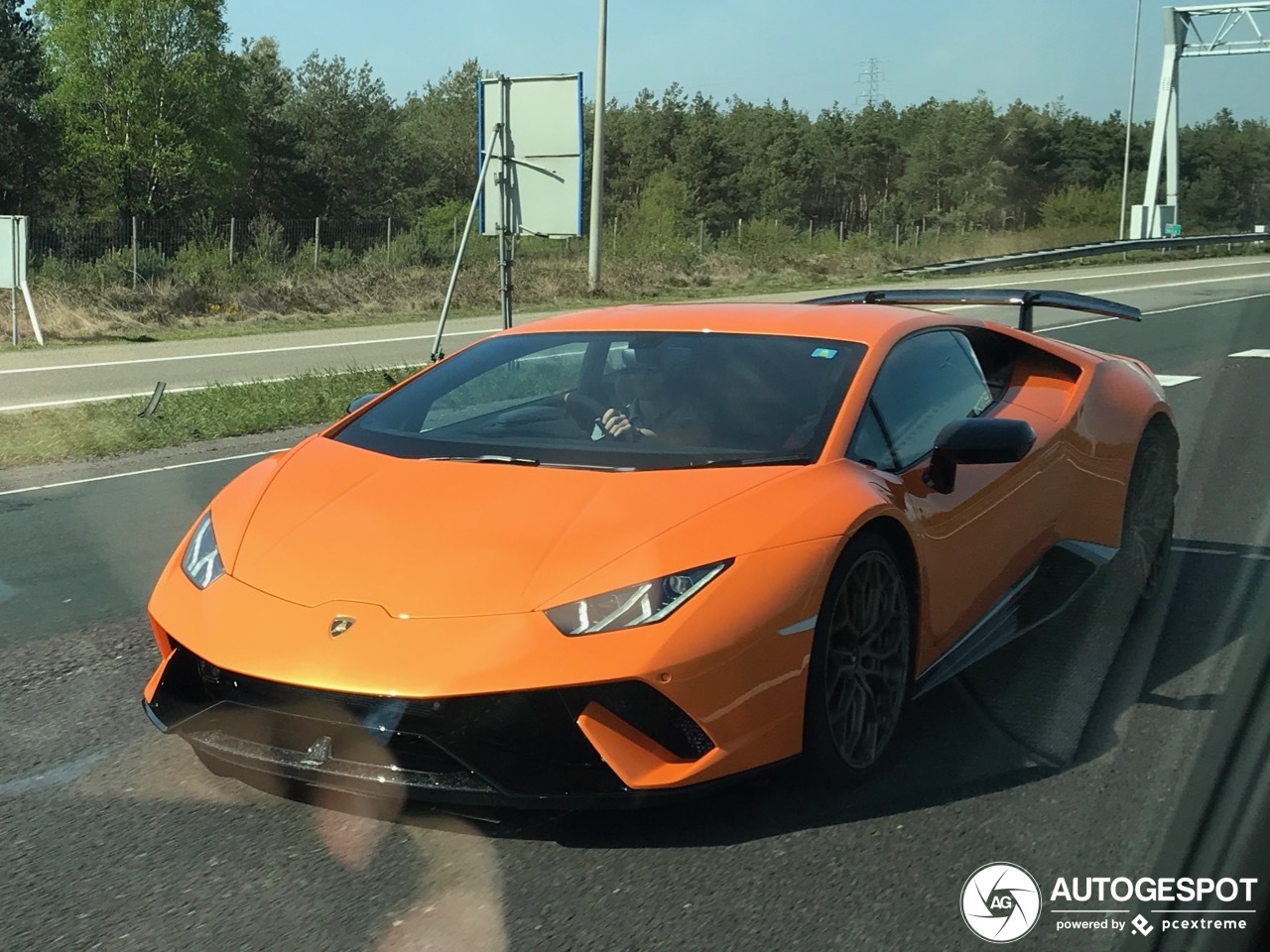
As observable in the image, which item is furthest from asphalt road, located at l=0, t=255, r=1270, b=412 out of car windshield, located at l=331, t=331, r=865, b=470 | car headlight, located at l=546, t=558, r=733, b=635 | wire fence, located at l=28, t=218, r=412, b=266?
car headlight, located at l=546, t=558, r=733, b=635

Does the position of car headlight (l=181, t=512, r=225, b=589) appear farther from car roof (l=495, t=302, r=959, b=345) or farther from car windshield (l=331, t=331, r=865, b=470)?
car roof (l=495, t=302, r=959, b=345)

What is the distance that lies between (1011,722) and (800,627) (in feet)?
3.87

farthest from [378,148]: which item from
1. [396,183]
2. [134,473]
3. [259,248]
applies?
[134,473]

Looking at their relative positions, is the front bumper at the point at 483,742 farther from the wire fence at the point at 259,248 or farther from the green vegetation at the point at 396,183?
the wire fence at the point at 259,248

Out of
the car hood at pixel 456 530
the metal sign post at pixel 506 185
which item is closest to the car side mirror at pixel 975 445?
the car hood at pixel 456 530

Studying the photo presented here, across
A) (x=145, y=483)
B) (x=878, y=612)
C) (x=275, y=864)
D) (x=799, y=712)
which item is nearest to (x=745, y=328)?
(x=878, y=612)

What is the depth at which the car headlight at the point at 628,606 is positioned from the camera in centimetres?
330

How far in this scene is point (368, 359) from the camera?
18.2m

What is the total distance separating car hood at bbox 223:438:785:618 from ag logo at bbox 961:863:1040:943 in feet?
3.24

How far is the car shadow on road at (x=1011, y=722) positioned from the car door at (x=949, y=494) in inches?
11.3

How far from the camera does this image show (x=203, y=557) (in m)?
3.95

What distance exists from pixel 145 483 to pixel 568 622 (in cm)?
688

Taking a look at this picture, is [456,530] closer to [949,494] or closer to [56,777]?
[56,777]

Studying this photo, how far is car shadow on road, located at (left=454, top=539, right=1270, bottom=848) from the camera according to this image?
356cm
